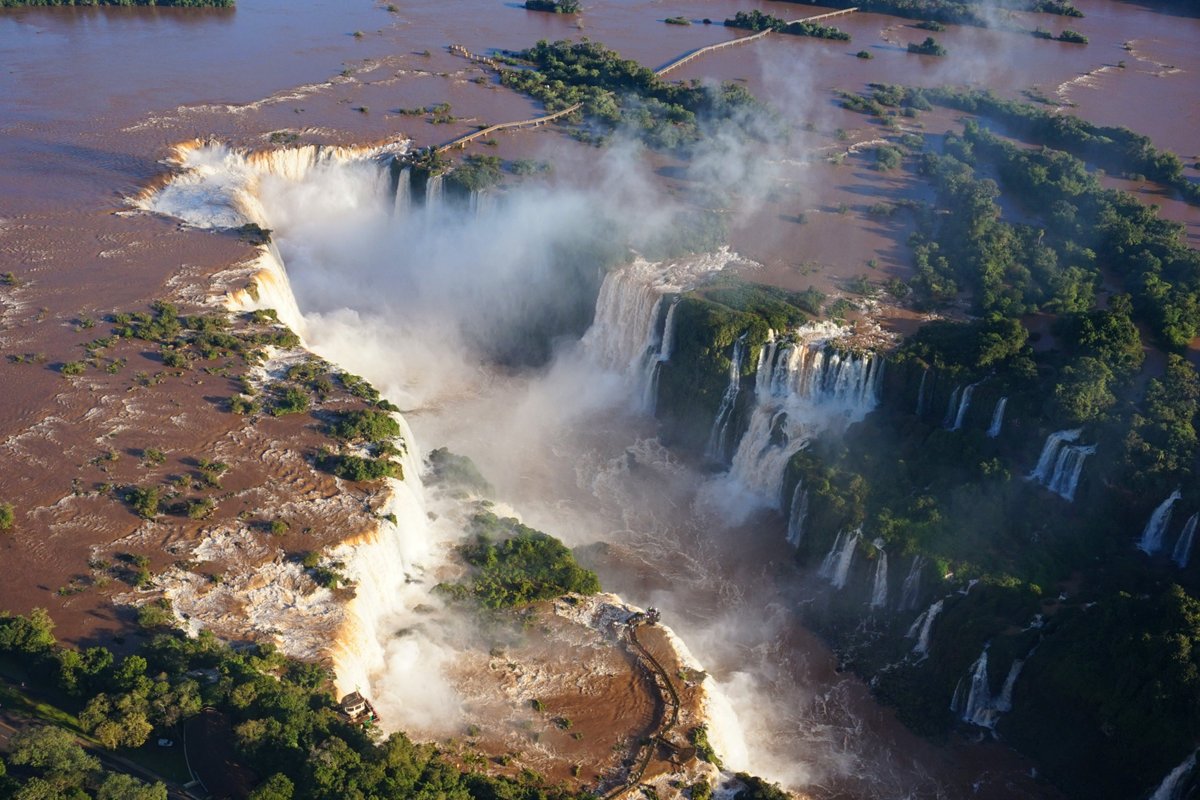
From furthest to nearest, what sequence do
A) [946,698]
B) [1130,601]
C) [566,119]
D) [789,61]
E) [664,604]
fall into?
1. [789,61]
2. [566,119]
3. [664,604]
4. [946,698]
5. [1130,601]

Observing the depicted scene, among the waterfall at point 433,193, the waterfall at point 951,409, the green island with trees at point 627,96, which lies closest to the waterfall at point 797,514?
the waterfall at point 951,409

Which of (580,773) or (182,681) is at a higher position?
(182,681)

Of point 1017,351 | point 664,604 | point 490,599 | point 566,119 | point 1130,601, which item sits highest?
point 566,119

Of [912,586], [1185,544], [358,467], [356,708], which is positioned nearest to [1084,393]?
[1185,544]

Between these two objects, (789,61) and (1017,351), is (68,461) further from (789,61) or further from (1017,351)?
(789,61)

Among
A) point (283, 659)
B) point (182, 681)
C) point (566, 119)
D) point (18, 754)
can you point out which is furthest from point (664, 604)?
point (566, 119)

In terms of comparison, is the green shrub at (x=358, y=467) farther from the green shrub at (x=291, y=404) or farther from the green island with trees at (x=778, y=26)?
the green island with trees at (x=778, y=26)

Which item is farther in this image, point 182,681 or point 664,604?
point 664,604

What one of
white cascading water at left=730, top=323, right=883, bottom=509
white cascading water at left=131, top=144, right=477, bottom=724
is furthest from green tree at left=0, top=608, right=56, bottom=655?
white cascading water at left=730, top=323, right=883, bottom=509
